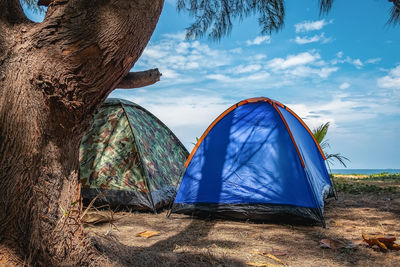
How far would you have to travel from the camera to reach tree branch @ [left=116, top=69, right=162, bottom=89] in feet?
8.51

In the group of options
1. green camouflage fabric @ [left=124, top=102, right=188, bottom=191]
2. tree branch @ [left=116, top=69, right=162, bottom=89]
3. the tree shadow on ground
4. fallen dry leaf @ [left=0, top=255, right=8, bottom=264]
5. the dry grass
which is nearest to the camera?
fallen dry leaf @ [left=0, top=255, right=8, bottom=264]

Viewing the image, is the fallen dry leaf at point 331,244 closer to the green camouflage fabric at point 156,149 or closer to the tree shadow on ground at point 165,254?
the tree shadow on ground at point 165,254

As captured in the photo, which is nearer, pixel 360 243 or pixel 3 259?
pixel 3 259

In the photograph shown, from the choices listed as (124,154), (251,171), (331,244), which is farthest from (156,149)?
(331,244)

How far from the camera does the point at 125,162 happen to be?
4.70 m

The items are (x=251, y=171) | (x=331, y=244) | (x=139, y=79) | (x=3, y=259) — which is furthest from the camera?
(x=251, y=171)

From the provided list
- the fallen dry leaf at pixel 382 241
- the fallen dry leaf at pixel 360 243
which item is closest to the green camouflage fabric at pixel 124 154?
the fallen dry leaf at pixel 360 243

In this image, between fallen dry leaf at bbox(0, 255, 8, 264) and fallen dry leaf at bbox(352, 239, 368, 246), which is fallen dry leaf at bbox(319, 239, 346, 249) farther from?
fallen dry leaf at bbox(0, 255, 8, 264)

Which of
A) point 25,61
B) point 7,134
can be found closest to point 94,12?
point 25,61

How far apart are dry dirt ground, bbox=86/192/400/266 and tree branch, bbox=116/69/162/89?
1141 millimetres

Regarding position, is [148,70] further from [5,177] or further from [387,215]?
[387,215]

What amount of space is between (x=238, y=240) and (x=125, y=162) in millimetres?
2338

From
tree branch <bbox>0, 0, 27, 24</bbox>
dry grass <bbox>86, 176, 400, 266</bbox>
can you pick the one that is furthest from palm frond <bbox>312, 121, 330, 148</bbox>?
tree branch <bbox>0, 0, 27, 24</bbox>

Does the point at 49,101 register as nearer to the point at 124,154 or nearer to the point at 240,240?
the point at 240,240
